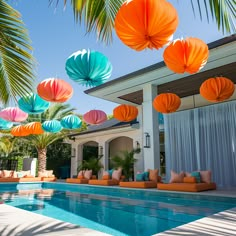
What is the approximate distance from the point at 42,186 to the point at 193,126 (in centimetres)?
1091

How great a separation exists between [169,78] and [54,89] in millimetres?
6263

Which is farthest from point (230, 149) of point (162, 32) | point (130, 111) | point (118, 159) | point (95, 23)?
point (95, 23)

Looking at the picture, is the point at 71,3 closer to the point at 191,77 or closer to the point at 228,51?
the point at 228,51

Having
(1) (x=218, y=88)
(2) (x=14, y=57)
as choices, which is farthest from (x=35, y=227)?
(1) (x=218, y=88)

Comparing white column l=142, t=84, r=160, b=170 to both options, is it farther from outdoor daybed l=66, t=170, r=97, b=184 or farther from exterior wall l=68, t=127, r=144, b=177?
outdoor daybed l=66, t=170, r=97, b=184

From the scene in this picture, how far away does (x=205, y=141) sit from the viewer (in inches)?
469

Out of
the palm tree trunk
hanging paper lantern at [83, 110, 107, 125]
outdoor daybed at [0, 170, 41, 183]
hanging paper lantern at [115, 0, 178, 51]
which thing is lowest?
outdoor daybed at [0, 170, 41, 183]

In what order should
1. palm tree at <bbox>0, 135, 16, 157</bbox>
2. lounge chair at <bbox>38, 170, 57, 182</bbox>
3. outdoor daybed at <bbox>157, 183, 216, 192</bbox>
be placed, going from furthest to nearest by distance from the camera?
palm tree at <bbox>0, 135, 16, 157</bbox> → lounge chair at <bbox>38, 170, 57, 182</bbox> → outdoor daybed at <bbox>157, 183, 216, 192</bbox>

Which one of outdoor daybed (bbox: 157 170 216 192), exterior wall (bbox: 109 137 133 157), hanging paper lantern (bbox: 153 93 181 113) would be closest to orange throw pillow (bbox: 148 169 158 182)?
outdoor daybed (bbox: 157 170 216 192)

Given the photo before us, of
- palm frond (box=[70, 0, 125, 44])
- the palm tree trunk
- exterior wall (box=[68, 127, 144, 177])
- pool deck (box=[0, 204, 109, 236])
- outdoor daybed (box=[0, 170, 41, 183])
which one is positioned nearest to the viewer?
palm frond (box=[70, 0, 125, 44])

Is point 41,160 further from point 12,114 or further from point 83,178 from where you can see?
point 12,114

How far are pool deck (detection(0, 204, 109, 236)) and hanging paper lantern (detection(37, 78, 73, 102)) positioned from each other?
3436 mm

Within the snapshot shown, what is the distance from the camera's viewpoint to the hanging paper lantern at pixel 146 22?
357cm

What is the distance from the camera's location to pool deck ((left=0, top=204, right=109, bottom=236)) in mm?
4043
